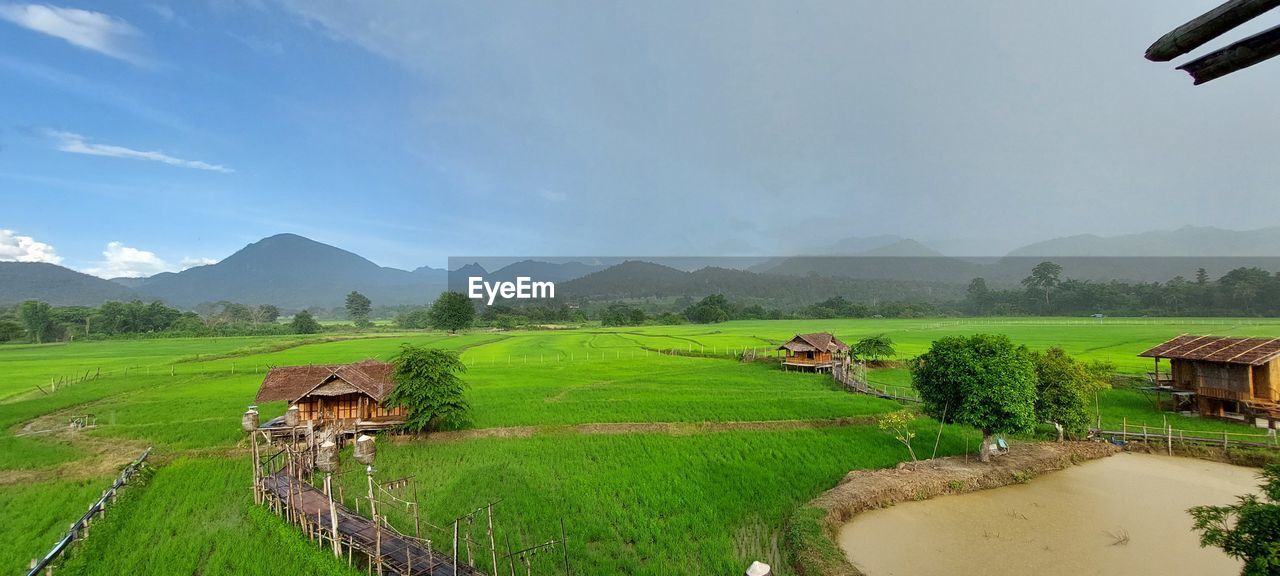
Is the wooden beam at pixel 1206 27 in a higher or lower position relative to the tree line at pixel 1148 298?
higher

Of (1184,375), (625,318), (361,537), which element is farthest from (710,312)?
(361,537)

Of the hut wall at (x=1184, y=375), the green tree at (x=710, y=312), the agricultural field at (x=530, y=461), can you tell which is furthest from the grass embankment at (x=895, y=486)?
the green tree at (x=710, y=312)

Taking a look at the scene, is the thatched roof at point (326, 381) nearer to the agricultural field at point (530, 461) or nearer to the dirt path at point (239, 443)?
the dirt path at point (239, 443)

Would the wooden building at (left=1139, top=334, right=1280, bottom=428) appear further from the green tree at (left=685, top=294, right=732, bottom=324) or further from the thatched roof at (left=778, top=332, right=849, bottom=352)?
the green tree at (left=685, top=294, right=732, bottom=324)

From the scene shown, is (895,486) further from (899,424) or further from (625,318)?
(625,318)

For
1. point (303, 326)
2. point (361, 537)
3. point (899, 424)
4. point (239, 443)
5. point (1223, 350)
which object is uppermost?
point (1223, 350)

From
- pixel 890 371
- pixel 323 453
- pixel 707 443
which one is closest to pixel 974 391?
pixel 707 443

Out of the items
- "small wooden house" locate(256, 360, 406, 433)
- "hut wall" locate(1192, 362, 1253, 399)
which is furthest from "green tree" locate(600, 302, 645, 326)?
"hut wall" locate(1192, 362, 1253, 399)
